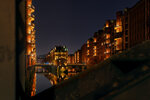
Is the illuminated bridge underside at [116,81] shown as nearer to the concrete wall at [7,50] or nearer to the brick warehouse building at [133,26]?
the concrete wall at [7,50]

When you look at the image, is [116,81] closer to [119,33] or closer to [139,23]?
[139,23]

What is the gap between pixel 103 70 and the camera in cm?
143

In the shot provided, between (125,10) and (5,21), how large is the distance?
55.8 meters

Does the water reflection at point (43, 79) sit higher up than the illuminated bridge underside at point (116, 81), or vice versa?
A: the illuminated bridge underside at point (116, 81)

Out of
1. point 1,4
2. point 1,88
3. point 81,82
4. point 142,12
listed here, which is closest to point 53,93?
point 81,82

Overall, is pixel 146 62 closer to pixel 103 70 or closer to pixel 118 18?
pixel 103 70

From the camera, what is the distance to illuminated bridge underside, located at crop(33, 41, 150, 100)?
1.13m

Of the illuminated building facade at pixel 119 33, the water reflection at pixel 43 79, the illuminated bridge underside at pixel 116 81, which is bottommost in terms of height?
the water reflection at pixel 43 79

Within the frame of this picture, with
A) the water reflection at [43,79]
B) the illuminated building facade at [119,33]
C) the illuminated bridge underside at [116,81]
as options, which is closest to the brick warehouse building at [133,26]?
the illuminated building facade at [119,33]

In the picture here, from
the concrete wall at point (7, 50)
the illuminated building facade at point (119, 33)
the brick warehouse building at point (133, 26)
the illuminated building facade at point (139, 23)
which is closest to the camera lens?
the concrete wall at point (7, 50)

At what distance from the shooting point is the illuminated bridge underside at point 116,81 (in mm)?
1127

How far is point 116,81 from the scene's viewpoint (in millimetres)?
1260

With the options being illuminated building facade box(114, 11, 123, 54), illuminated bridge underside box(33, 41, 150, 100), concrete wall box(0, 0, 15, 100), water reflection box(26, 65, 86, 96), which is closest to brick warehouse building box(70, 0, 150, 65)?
illuminated building facade box(114, 11, 123, 54)

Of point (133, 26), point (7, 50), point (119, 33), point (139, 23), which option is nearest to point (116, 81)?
point (7, 50)
